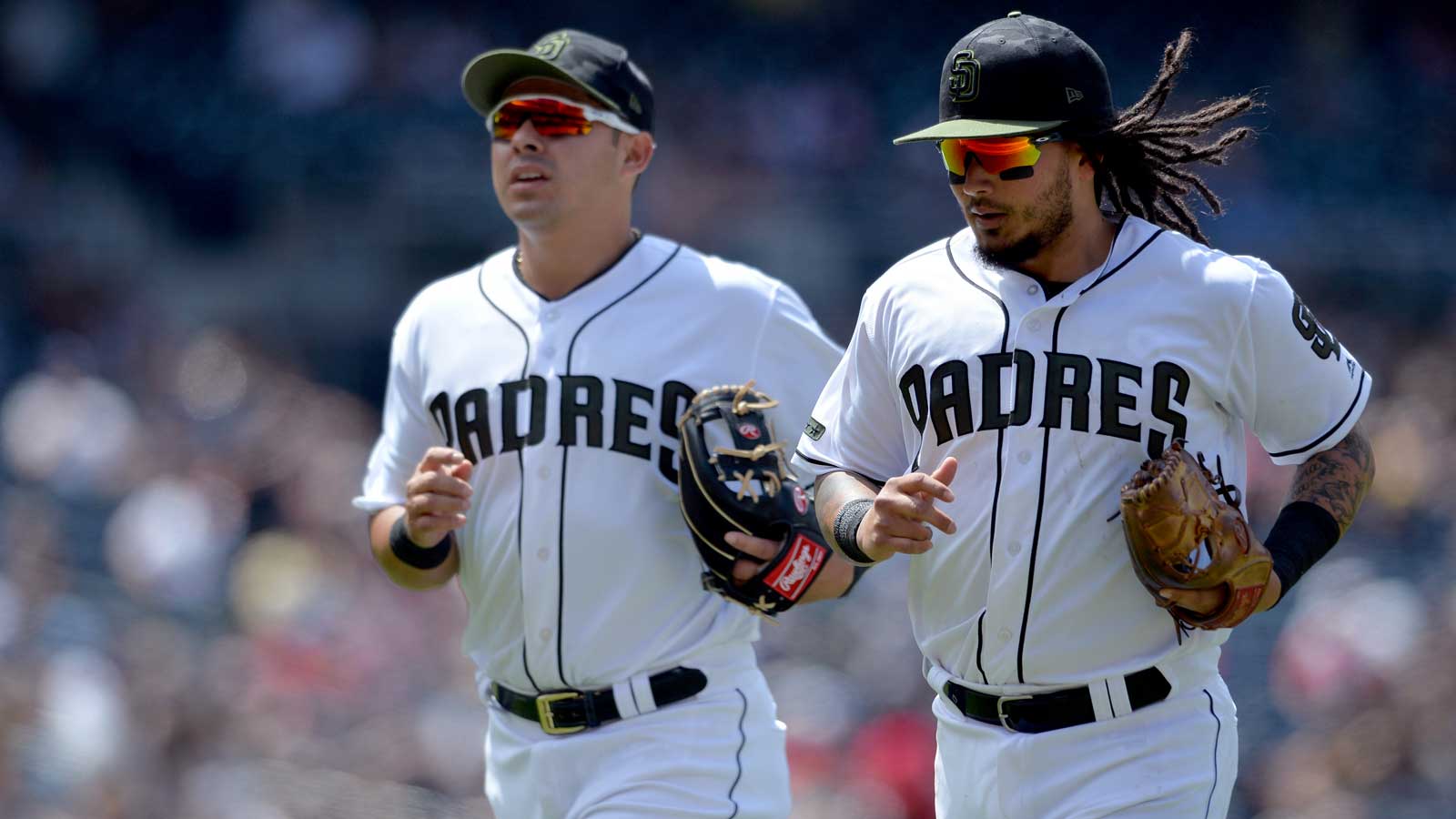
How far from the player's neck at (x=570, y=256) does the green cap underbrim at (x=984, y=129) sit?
3.86ft

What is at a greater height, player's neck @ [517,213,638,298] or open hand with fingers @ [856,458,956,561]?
player's neck @ [517,213,638,298]

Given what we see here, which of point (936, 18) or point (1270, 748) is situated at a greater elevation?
point (936, 18)

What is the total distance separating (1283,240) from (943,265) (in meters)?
11.2

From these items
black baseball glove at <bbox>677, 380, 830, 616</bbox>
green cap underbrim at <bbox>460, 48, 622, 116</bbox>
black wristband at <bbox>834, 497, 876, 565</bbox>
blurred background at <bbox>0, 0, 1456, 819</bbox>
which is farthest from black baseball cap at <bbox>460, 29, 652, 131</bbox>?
blurred background at <bbox>0, 0, 1456, 819</bbox>

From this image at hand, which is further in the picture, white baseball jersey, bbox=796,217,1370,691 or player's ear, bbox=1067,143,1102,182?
player's ear, bbox=1067,143,1102,182

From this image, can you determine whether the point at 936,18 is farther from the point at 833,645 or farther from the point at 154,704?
the point at 154,704

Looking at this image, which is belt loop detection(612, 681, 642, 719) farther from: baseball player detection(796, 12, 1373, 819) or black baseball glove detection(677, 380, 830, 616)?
baseball player detection(796, 12, 1373, 819)

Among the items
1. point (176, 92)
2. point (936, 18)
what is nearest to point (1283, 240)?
point (936, 18)

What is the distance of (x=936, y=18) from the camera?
54.0 feet

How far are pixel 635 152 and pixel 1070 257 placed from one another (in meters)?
1.36

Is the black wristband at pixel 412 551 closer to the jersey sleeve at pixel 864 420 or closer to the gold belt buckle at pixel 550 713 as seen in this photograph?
the gold belt buckle at pixel 550 713

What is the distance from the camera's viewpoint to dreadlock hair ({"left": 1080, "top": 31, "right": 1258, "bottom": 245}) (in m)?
3.33

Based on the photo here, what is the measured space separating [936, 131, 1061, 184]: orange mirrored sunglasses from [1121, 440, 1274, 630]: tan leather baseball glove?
0.56 meters

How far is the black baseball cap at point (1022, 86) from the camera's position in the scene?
10.4 ft
